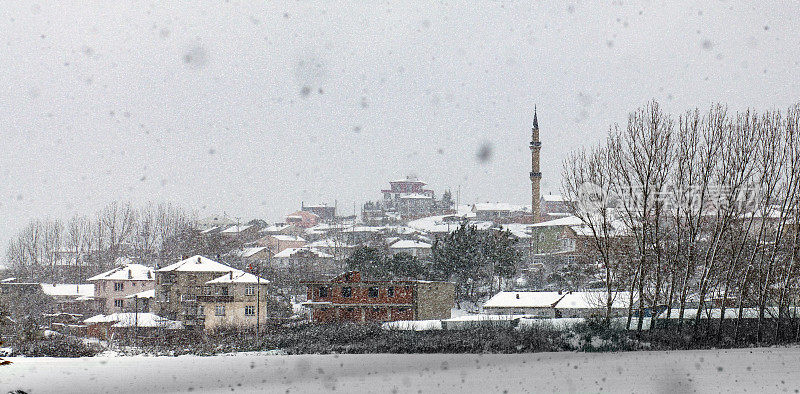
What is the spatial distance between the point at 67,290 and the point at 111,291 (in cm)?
480

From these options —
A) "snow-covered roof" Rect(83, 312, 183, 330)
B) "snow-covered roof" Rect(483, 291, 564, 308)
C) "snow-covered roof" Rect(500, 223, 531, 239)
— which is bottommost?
"snow-covered roof" Rect(83, 312, 183, 330)

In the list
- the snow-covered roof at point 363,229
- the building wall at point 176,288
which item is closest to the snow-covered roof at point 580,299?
the building wall at point 176,288

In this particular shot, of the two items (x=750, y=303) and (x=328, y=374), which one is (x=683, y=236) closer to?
→ (x=750, y=303)

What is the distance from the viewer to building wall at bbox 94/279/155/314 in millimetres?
56938

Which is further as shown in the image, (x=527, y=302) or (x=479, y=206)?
(x=479, y=206)

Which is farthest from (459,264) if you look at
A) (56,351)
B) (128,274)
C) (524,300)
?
(56,351)

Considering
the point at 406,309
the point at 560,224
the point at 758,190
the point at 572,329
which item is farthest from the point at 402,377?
the point at 560,224

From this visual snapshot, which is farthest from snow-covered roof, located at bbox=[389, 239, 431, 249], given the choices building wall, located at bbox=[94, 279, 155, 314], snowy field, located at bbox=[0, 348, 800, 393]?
snowy field, located at bbox=[0, 348, 800, 393]

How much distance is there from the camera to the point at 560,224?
6850cm

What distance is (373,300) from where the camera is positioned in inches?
1850

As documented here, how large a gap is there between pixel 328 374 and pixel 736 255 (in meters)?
17.6

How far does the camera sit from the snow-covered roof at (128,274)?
57.3 metres

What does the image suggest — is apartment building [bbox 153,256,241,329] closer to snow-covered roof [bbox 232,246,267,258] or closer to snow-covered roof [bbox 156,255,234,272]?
snow-covered roof [bbox 156,255,234,272]

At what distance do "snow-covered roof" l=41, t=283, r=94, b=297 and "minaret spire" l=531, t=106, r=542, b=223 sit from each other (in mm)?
44331
